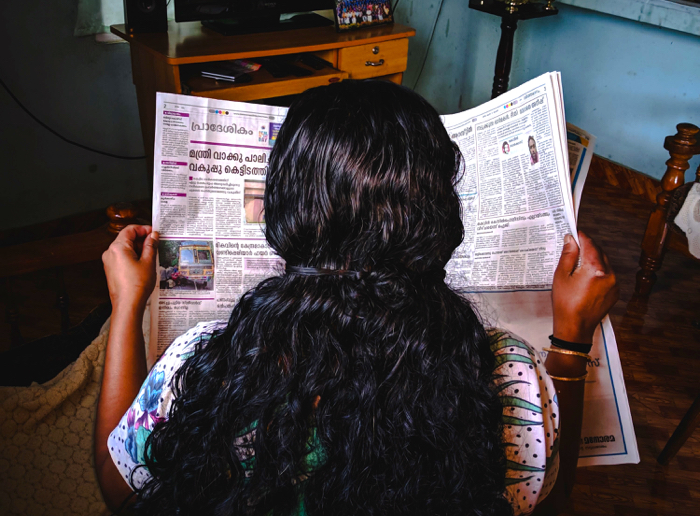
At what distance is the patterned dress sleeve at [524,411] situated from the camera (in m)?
0.63

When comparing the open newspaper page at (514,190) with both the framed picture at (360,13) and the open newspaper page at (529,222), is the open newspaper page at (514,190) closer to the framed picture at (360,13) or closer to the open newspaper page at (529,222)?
the open newspaper page at (529,222)

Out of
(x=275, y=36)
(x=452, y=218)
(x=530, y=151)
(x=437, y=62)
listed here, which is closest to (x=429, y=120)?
(x=452, y=218)

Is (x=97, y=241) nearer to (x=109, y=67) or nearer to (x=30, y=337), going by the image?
(x=30, y=337)

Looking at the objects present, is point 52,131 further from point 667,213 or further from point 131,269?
point 667,213

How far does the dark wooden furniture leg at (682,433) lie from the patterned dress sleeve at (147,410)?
3.75ft

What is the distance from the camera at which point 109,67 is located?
88.7 inches

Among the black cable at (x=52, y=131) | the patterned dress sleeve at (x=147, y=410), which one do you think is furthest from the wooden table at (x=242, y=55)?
the patterned dress sleeve at (x=147, y=410)

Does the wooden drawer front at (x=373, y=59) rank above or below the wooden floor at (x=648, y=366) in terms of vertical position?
above

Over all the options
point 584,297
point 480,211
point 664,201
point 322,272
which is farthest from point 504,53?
point 322,272

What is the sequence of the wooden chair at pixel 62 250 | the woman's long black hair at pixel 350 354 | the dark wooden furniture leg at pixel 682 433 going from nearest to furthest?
1. the woman's long black hair at pixel 350 354
2. the wooden chair at pixel 62 250
3. the dark wooden furniture leg at pixel 682 433

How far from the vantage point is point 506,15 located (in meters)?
2.49

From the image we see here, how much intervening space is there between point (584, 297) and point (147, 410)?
55cm

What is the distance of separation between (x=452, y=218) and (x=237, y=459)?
312mm

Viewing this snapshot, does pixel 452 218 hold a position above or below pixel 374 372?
above
